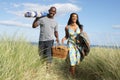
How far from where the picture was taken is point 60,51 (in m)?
10.1

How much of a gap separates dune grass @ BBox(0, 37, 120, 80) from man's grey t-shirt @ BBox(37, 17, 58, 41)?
0.51 meters

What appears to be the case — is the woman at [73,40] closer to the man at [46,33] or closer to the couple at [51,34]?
the couple at [51,34]

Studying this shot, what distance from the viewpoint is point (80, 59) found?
10.4 m

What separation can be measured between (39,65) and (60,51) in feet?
4.10

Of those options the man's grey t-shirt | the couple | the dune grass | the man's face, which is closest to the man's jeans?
the couple

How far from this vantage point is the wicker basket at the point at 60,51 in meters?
10.1

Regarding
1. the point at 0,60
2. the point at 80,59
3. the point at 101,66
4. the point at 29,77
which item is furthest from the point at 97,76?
the point at 0,60

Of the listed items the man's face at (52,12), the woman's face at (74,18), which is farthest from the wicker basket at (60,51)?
the man's face at (52,12)

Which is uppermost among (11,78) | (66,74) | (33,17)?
(33,17)

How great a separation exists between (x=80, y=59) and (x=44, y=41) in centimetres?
116

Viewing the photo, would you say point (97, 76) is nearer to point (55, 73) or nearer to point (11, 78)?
point (55, 73)

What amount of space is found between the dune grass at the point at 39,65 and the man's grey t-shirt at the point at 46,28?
51 centimetres

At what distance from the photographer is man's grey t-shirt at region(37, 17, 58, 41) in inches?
399

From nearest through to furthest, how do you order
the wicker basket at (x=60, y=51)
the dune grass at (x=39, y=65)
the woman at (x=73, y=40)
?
the dune grass at (x=39, y=65), the wicker basket at (x=60, y=51), the woman at (x=73, y=40)
